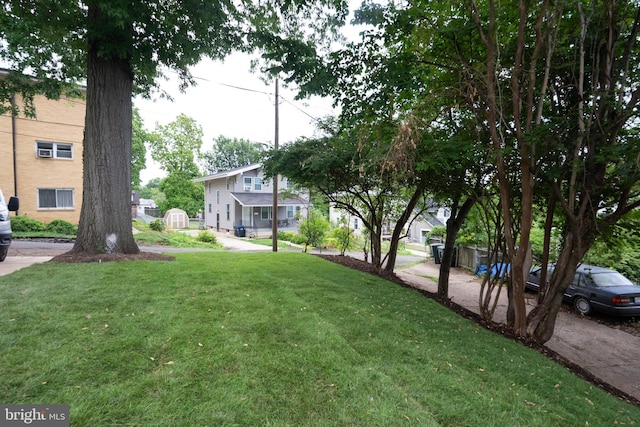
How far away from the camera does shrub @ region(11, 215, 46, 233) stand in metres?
13.5

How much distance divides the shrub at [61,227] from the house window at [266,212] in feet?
40.6

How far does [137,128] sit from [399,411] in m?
31.5

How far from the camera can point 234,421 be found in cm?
193

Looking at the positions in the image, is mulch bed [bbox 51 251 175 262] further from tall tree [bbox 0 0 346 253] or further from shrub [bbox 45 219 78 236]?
shrub [bbox 45 219 78 236]

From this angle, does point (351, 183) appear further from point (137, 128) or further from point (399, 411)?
point (137, 128)

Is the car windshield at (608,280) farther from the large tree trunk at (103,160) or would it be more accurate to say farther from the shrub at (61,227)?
the shrub at (61,227)

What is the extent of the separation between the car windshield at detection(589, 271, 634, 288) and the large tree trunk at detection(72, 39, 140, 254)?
11861 millimetres

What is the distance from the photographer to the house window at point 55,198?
50.2ft

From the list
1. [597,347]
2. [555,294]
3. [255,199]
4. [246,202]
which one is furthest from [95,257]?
[255,199]

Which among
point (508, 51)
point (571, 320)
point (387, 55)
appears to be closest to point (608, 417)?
point (508, 51)

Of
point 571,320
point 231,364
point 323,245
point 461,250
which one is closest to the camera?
point 231,364

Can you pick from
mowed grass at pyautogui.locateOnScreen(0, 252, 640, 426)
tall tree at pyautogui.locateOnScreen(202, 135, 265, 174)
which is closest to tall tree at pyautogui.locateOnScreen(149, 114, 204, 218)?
tall tree at pyautogui.locateOnScreen(202, 135, 265, 174)
